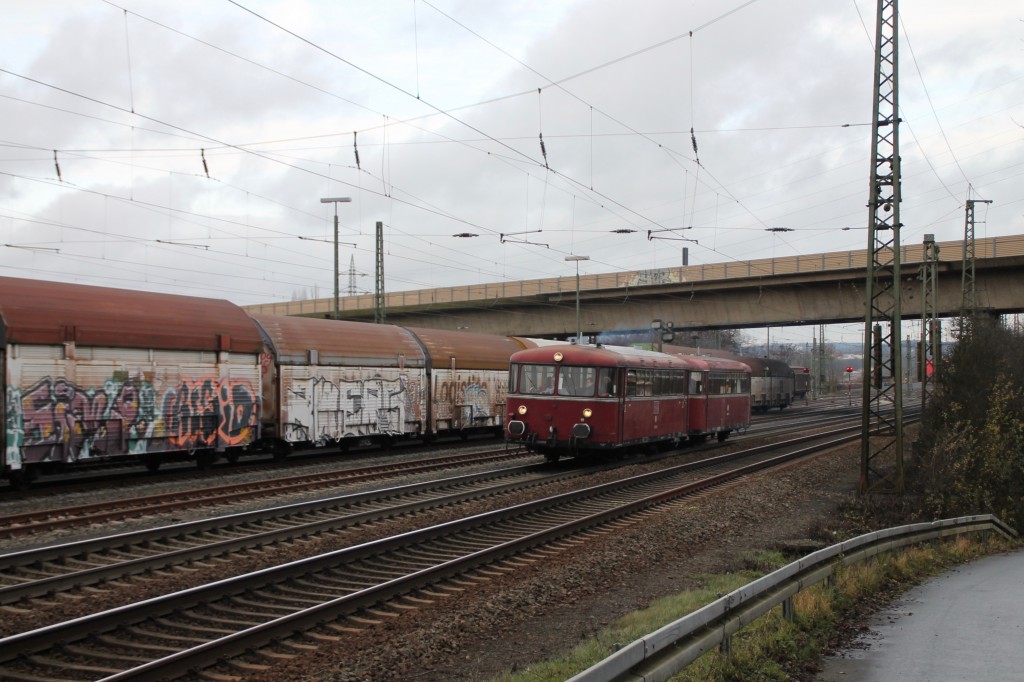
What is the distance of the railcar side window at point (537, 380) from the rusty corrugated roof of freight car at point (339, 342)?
4855 millimetres

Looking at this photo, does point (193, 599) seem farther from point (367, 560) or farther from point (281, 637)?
point (367, 560)

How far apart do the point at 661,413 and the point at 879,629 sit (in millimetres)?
15696

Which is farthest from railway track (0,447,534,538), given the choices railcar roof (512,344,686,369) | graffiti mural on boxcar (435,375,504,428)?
graffiti mural on boxcar (435,375,504,428)

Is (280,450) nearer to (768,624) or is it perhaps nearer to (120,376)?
(120,376)

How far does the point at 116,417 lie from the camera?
1599cm

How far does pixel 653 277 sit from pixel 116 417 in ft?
120

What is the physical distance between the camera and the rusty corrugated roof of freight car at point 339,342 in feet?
67.5

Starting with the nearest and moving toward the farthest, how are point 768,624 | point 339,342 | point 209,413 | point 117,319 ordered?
1. point 768,624
2. point 117,319
3. point 209,413
4. point 339,342

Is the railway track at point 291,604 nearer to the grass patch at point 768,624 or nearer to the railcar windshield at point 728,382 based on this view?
the grass patch at point 768,624

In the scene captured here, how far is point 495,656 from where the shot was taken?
6.93 meters

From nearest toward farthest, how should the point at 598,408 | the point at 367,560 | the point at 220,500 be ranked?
the point at 367,560
the point at 220,500
the point at 598,408

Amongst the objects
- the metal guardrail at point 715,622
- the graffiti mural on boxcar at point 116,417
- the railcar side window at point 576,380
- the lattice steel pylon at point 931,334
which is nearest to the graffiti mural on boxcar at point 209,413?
the graffiti mural on boxcar at point 116,417

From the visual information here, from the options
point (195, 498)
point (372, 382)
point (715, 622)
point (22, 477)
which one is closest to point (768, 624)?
point (715, 622)

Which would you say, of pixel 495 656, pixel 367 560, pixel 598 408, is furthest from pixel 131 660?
pixel 598 408
